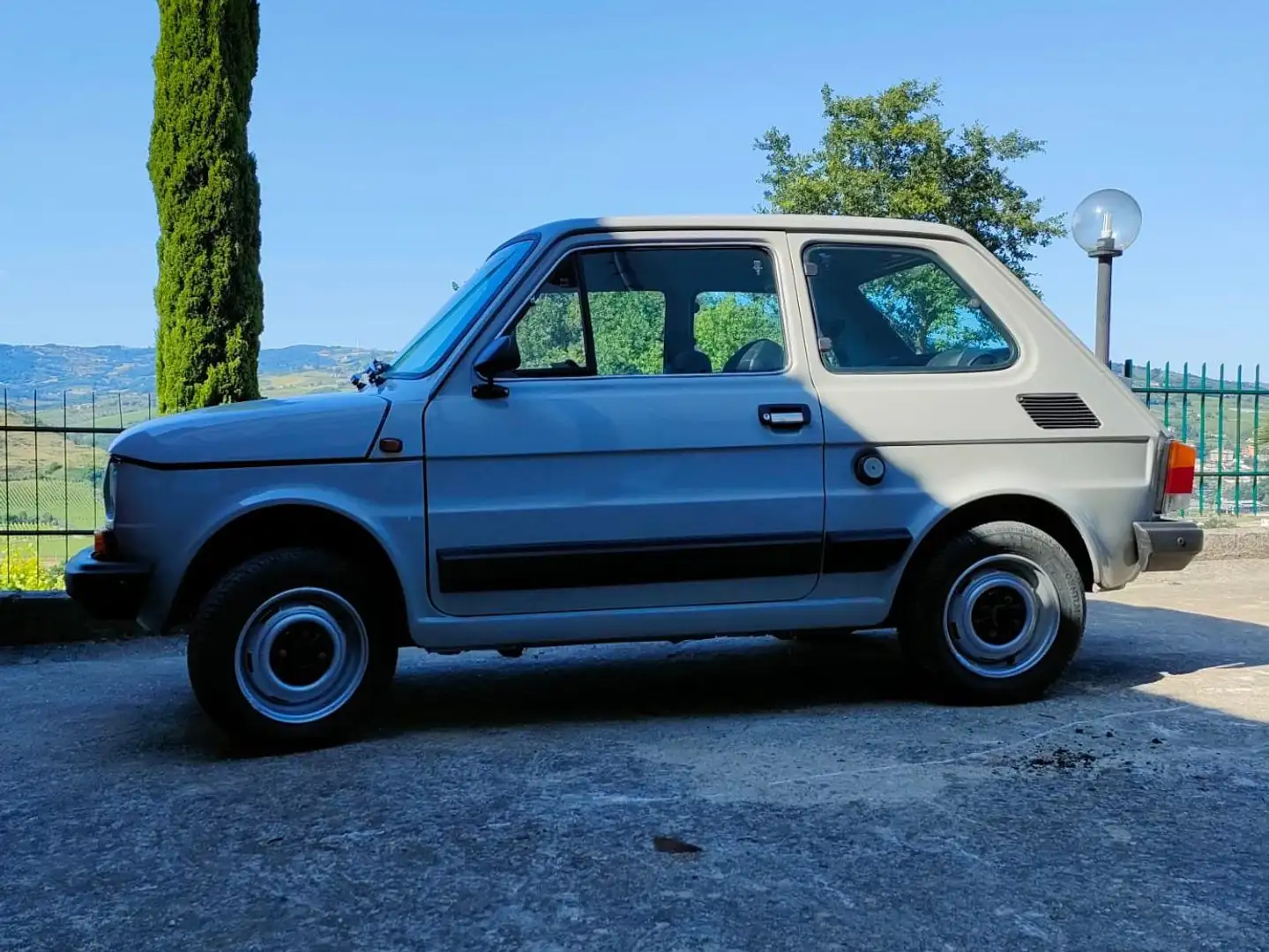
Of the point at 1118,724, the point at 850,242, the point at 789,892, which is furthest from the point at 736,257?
the point at 789,892

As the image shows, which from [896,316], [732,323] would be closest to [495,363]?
[732,323]

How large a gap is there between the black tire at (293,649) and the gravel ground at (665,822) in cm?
14

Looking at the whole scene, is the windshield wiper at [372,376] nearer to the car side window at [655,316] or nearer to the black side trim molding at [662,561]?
the car side window at [655,316]

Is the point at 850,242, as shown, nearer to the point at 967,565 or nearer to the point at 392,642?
the point at 967,565

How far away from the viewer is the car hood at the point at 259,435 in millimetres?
3916

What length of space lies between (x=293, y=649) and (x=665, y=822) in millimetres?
→ 1626

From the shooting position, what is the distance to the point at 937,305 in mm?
4684

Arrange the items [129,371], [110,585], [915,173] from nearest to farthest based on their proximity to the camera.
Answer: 1. [110,585]
2. [129,371]
3. [915,173]

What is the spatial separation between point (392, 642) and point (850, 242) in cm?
241

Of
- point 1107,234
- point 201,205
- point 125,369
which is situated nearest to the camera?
point 1107,234

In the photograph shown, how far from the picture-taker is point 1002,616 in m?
4.48

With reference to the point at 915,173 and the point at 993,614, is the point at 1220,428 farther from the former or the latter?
the point at 915,173

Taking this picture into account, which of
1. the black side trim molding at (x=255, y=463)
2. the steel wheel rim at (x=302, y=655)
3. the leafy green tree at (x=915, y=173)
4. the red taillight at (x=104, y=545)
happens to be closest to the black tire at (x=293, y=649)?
the steel wheel rim at (x=302, y=655)

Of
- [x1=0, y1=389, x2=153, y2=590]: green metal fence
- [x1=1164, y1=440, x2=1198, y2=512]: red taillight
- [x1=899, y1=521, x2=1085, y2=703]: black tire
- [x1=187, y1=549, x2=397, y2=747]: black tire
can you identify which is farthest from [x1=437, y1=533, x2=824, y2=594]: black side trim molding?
[x1=0, y1=389, x2=153, y2=590]: green metal fence
